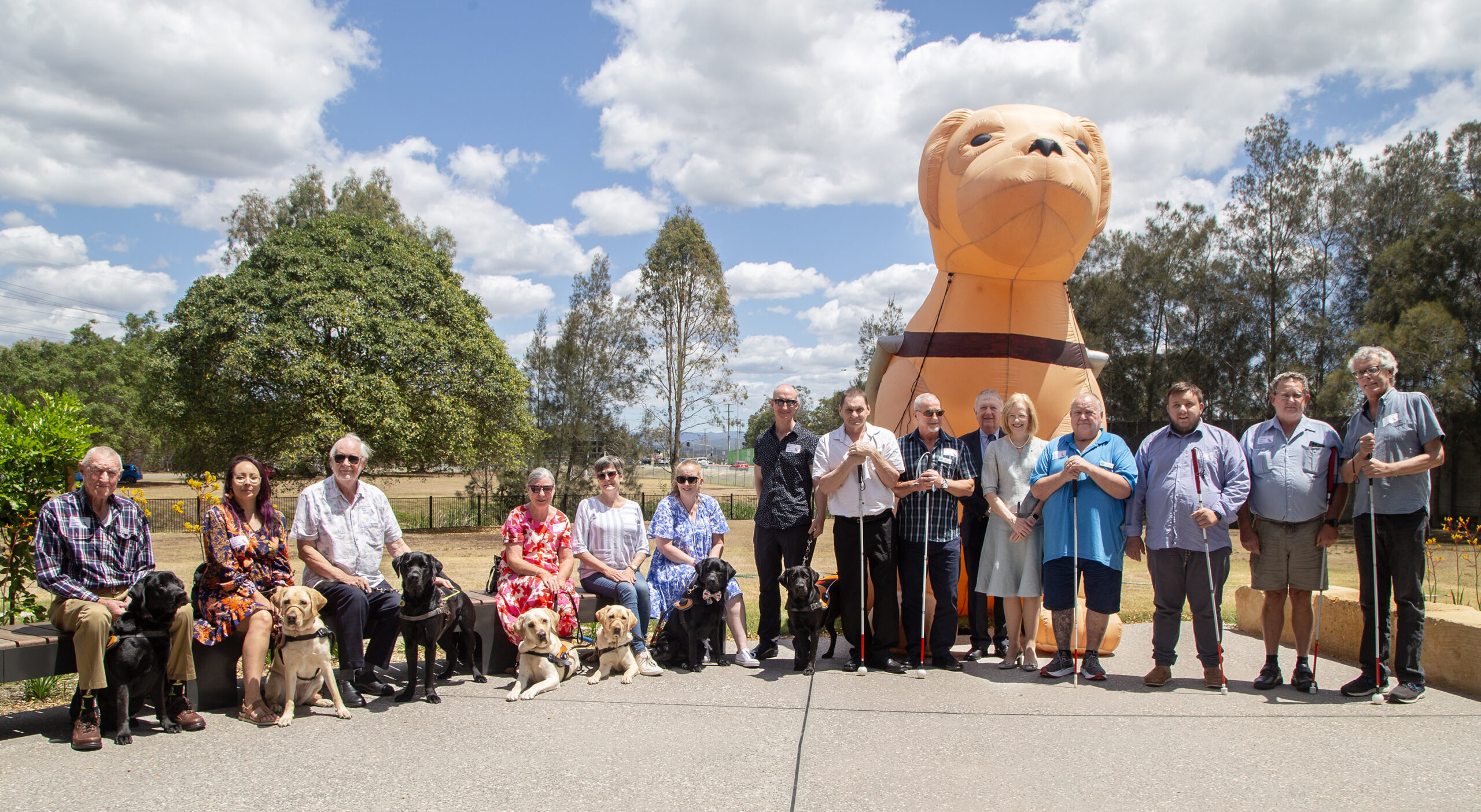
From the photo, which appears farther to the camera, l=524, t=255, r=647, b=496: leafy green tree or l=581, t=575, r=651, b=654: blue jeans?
l=524, t=255, r=647, b=496: leafy green tree

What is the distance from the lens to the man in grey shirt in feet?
14.6

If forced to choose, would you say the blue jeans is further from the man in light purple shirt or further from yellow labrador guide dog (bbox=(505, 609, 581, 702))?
the man in light purple shirt

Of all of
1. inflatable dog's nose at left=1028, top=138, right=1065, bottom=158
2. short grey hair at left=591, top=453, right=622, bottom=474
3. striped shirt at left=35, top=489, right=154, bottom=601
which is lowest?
striped shirt at left=35, top=489, right=154, bottom=601

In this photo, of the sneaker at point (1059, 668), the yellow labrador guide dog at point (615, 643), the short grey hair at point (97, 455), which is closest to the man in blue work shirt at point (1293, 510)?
the sneaker at point (1059, 668)

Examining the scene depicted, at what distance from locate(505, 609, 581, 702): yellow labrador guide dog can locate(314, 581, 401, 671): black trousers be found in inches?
27.4

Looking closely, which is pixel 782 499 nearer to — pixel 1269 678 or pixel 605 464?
pixel 605 464

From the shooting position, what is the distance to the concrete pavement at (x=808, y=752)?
335cm

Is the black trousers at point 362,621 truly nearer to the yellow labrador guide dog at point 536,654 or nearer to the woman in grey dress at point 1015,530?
the yellow labrador guide dog at point 536,654

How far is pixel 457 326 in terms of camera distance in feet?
63.0

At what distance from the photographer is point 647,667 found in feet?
17.3

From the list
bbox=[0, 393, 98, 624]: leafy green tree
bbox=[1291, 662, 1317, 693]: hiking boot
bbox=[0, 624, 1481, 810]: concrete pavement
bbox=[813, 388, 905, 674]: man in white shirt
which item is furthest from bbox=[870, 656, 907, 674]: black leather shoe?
bbox=[0, 393, 98, 624]: leafy green tree

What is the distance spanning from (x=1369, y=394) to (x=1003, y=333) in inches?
84.5

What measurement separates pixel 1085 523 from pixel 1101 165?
9.35 feet

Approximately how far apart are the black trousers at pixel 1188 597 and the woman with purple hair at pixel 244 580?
473cm
